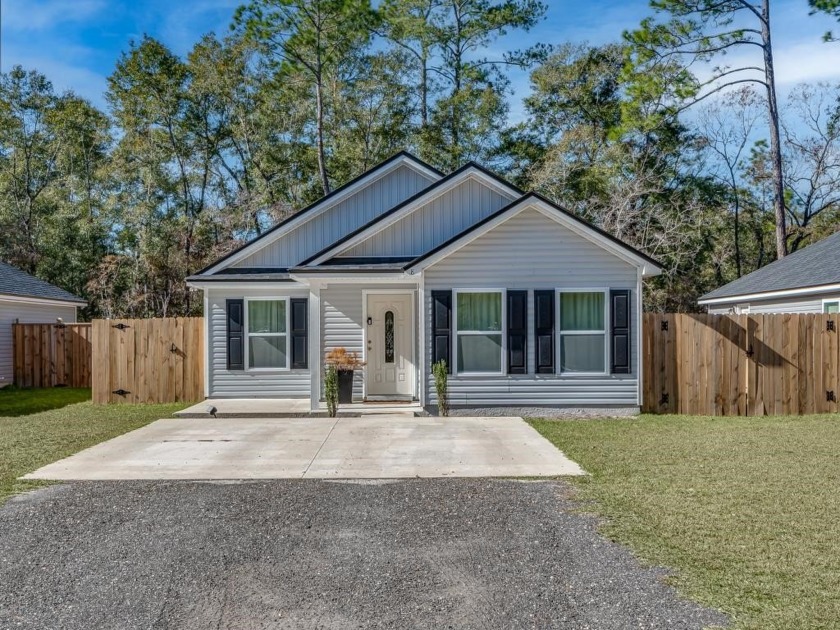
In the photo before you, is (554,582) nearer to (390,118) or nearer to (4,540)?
(4,540)

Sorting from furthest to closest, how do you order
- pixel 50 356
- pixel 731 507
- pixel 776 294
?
pixel 50 356, pixel 776 294, pixel 731 507

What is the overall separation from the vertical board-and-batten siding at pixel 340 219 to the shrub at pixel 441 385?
443 centimetres

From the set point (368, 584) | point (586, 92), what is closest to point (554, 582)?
point (368, 584)

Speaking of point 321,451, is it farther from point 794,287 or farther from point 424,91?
point 424,91

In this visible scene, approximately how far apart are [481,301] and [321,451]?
14.3 ft

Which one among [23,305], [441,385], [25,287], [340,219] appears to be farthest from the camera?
[25,287]

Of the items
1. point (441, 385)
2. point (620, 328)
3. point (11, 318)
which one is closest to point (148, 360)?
point (441, 385)

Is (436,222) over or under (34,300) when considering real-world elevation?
over

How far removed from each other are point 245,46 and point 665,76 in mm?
17575

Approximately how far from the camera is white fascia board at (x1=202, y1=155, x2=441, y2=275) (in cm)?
1359

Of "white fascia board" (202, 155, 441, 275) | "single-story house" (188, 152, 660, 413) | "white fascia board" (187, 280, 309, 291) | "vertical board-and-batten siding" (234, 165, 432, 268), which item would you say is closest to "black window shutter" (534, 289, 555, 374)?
"single-story house" (188, 152, 660, 413)

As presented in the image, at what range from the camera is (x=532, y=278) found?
37.0 ft

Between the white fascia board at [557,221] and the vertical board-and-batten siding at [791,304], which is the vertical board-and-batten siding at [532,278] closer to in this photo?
the white fascia board at [557,221]

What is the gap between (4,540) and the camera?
4930 millimetres
